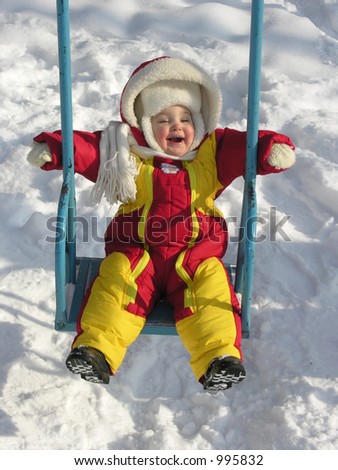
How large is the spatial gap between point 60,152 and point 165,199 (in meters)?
0.43

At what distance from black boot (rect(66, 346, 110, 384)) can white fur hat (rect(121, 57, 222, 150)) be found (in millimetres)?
830

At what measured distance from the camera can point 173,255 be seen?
2.71 meters

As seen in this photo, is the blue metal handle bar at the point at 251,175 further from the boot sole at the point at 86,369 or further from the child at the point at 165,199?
the boot sole at the point at 86,369

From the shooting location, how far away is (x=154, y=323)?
2545 mm

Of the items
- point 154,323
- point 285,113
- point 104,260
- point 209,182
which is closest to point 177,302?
point 154,323

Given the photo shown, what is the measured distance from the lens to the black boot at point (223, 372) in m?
2.35

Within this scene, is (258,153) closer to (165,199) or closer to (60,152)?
(165,199)

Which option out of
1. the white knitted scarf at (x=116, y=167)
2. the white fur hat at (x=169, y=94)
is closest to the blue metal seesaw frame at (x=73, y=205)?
the white knitted scarf at (x=116, y=167)

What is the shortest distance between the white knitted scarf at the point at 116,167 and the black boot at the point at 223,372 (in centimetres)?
72

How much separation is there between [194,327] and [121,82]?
2093 millimetres

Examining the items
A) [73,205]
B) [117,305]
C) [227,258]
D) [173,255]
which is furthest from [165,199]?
[227,258]

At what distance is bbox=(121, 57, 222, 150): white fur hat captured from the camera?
2.70 m

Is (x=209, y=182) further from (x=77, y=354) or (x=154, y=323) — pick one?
(x=77, y=354)

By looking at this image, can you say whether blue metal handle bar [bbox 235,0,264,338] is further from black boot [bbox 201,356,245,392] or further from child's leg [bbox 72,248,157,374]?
child's leg [bbox 72,248,157,374]
